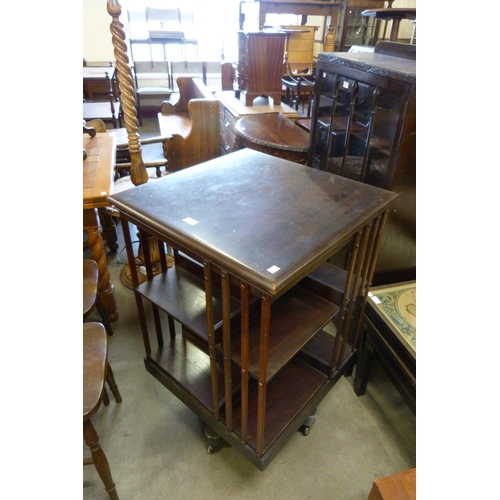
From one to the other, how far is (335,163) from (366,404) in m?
1.13

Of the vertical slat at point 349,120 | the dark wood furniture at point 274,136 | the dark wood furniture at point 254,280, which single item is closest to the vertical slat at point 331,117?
the vertical slat at point 349,120

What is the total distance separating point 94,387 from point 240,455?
27.7 inches

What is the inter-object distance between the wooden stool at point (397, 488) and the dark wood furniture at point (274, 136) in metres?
1.55

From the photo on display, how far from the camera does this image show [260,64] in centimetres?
259

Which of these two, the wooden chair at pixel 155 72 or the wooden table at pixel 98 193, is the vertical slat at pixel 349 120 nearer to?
the wooden table at pixel 98 193

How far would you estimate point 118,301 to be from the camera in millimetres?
2158

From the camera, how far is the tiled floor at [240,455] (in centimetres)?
128

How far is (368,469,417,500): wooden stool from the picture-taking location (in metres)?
0.84

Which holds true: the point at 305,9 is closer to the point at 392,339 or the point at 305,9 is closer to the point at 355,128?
the point at 355,128

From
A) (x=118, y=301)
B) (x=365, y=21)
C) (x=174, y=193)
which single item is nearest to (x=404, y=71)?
(x=174, y=193)

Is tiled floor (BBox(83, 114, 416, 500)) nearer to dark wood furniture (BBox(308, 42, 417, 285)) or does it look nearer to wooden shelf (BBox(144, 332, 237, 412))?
wooden shelf (BBox(144, 332, 237, 412))

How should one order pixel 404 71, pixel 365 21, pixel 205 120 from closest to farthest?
1. pixel 404 71
2. pixel 205 120
3. pixel 365 21
